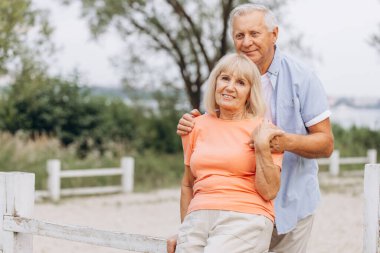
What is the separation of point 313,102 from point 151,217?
9.76 metres

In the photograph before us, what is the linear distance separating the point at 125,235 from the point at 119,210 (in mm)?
10147

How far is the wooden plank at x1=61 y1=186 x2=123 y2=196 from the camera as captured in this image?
15.7 meters

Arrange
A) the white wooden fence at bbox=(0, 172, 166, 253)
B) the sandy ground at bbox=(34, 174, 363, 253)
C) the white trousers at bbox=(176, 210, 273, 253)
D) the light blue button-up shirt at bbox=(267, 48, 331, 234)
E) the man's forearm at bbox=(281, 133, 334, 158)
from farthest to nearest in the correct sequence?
the sandy ground at bbox=(34, 174, 363, 253) < the white wooden fence at bbox=(0, 172, 166, 253) < the light blue button-up shirt at bbox=(267, 48, 331, 234) < the man's forearm at bbox=(281, 133, 334, 158) < the white trousers at bbox=(176, 210, 273, 253)

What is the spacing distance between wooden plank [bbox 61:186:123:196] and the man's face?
12351 millimetres

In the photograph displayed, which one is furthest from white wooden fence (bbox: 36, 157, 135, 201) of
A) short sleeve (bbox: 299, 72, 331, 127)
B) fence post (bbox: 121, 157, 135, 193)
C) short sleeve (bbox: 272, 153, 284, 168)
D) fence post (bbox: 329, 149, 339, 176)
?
short sleeve (bbox: 272, 153, 284, 168)

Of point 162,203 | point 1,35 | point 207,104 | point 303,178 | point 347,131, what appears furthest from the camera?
point 347,131

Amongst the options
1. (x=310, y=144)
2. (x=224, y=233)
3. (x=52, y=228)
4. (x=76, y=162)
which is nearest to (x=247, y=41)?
(x=310, y=144)

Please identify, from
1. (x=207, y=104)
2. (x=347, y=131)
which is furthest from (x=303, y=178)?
(x=347, y=131)

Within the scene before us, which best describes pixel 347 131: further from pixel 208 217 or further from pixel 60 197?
pixel 208 217

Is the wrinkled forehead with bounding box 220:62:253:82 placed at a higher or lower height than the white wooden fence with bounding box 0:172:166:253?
higher

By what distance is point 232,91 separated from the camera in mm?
3400

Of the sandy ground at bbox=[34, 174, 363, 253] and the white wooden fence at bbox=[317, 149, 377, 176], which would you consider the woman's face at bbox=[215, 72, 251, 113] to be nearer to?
the sandy ground at bbox=[34, 174, 363, 253]

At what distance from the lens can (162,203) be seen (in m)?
15.2

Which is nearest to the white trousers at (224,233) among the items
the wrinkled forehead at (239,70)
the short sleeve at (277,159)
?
the short sleeve at (277,159)
